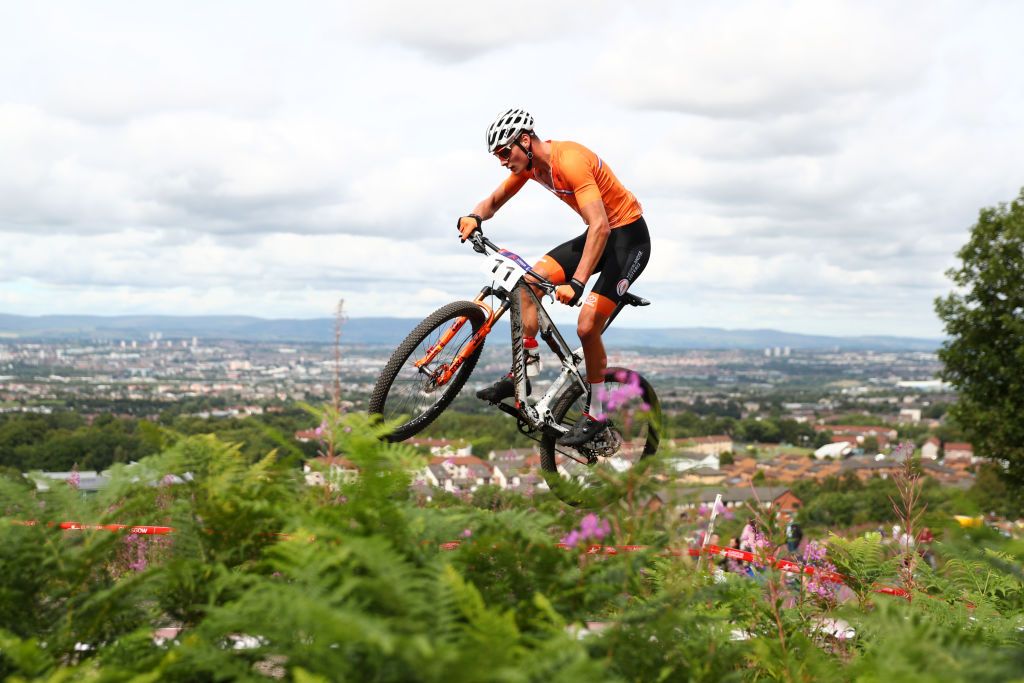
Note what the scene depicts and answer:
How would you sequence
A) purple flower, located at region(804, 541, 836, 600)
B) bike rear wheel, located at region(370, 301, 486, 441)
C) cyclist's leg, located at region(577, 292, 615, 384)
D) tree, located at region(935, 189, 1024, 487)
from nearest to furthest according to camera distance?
purple flower, located at region(804, 541, 836, 600) < bike rear wheel, located at region(370, 301, 486, 441) < cyclist's leg, located at region(577, 292, 615, 384) < tree, located at region(935, 189, 1024, 487)

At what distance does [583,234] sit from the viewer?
23.9 ft

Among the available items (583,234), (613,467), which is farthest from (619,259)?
(613,467)

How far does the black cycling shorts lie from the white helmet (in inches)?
41.9

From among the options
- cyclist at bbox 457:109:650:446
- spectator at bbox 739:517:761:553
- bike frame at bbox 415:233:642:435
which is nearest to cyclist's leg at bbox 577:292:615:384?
cyclist at bbox 457:109:650:446

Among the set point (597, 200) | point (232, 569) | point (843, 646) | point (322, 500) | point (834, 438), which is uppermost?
point (597, 200)

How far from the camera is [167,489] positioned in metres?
2.87

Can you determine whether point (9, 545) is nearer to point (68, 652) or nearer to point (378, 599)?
point (68, 652)

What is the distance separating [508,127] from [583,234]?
3.91ft

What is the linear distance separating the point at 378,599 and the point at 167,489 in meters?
1.26

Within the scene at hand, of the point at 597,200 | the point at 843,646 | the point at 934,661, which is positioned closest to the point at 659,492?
the point at 934,661

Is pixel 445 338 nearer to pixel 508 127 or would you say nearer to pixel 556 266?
pixel 556 266

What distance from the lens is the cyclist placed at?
6.62 m

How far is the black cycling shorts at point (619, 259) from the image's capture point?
23.0 ft

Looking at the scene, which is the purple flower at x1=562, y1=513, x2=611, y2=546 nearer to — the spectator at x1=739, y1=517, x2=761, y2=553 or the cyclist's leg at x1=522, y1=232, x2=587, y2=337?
the spectator at x1=739, y1=517, x2=761, y2=553
